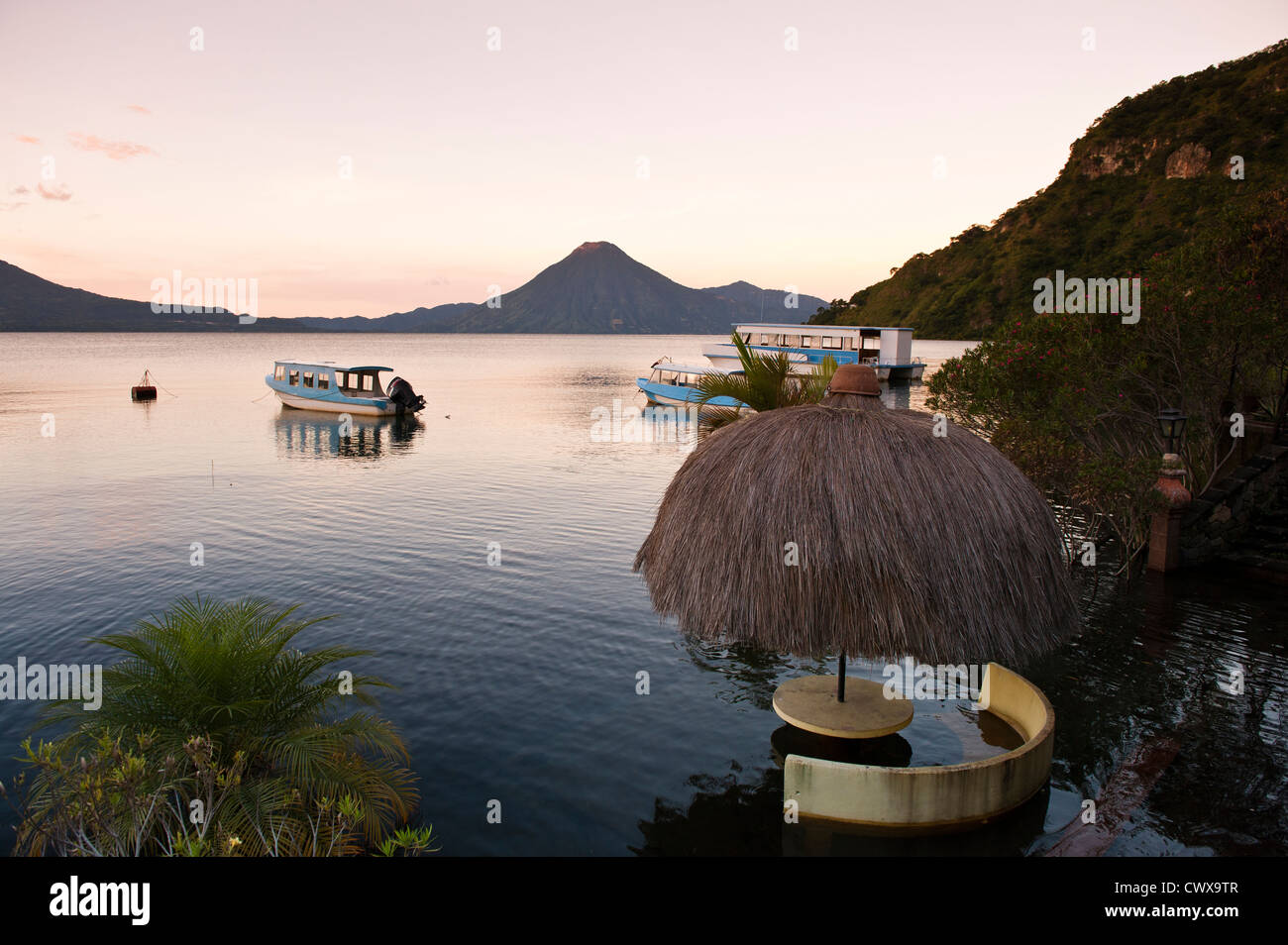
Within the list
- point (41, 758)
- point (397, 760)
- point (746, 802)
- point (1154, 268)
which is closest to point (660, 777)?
point (746, 802)

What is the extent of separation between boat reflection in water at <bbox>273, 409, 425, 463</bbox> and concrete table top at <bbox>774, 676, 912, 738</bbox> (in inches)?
1184

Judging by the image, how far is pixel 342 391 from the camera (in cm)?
5244

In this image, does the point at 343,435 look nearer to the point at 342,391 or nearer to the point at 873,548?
the point at 342,391

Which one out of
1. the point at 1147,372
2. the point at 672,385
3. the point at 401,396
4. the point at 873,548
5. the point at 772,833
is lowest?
the point at 772,833

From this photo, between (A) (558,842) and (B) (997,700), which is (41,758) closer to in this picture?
(A) (558,842)

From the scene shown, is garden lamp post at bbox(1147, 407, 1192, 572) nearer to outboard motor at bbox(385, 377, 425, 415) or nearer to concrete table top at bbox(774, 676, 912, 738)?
concrete table top at bbox(774, 676, 912, 738)

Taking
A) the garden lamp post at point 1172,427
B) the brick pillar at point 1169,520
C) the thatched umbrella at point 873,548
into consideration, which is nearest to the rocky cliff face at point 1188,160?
the garden lamp post at point 1172,427

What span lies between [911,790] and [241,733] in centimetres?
652

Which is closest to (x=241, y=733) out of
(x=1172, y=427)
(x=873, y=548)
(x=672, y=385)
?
(x=873, y=548)

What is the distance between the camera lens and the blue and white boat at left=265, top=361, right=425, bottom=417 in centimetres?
5081

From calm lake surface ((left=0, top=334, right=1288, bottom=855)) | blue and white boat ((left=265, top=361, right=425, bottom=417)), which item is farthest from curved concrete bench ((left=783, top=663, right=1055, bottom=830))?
blue and white boat ((left=265, top=361, right=425, bottom=417))

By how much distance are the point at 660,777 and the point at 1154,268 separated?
16308 millimetres

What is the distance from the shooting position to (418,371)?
114188mm

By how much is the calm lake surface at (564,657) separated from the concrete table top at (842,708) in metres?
1.06
